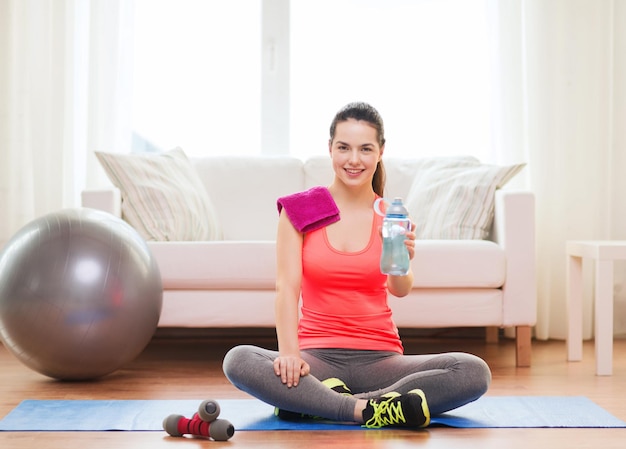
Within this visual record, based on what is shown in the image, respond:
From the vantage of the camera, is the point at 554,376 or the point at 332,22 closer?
the point at 554,376

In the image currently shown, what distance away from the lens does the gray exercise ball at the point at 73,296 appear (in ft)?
8.33

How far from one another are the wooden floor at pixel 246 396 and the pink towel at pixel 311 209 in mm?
538

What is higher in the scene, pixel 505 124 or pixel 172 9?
pixel 172 9

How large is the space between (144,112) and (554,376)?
2400 mm

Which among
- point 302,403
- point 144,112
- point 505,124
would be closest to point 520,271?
point 505,124

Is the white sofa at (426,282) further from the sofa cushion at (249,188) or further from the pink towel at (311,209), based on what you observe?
the pink towel at (311,209)

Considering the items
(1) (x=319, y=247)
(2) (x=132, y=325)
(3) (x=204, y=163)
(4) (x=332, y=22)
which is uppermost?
(4) (x=332, y=22)

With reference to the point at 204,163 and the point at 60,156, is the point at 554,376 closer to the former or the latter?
the point at 204,163

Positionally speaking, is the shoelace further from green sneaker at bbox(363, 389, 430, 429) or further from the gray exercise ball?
the gray exercise ball

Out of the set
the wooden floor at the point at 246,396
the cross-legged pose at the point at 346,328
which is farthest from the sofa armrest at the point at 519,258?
the cross-legged pose at the point at 346,328

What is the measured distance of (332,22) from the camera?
426 centimetres

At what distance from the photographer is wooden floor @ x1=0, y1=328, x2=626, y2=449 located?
1.94 meters

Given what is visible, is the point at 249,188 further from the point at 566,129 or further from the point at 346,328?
the point at 346,328

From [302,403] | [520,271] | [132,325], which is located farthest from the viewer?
[520,271]
